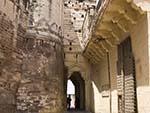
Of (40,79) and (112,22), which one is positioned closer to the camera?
(112,22)

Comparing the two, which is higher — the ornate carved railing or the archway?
the ornate carved railing

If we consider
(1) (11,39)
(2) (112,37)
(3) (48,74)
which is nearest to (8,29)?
(1) (11,39)

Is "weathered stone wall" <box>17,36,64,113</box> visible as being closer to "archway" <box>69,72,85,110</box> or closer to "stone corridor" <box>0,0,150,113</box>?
"stone corridor" <box>0,0,150,113</box>

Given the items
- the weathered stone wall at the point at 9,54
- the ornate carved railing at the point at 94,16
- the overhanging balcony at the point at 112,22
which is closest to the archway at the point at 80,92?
the ornate carved railing at the point at 94,16

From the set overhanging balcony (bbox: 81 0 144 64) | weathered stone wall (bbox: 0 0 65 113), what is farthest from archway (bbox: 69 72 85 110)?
overhanging balcony (bbox: 81 0 144 64)

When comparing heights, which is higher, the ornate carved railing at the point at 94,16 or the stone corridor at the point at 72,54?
the ornate carved railing at the point at 94,16

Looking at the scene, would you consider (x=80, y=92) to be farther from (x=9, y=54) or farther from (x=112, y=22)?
(x=9, y=54)

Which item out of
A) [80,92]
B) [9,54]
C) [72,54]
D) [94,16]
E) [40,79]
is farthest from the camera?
[80,92]

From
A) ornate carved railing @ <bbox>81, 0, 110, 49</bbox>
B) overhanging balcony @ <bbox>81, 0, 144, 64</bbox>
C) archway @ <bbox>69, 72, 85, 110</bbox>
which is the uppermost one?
ornate carved railing @ <bbox>81, 0, 110, 49</bbox>

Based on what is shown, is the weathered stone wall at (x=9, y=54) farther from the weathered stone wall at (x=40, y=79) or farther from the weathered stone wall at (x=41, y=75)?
the weathered stone wall at (x=40, y=79)

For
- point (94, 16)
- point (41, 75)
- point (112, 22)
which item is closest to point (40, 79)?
point (41, 75)

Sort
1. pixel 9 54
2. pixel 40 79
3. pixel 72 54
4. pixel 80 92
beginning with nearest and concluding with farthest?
pixel 9 54 → pixel 40 79 → pixel 72 54 → pixel 80 92

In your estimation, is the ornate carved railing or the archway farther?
the archway

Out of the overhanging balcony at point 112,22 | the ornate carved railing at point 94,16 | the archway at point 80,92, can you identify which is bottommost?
the archway at point 80,92
